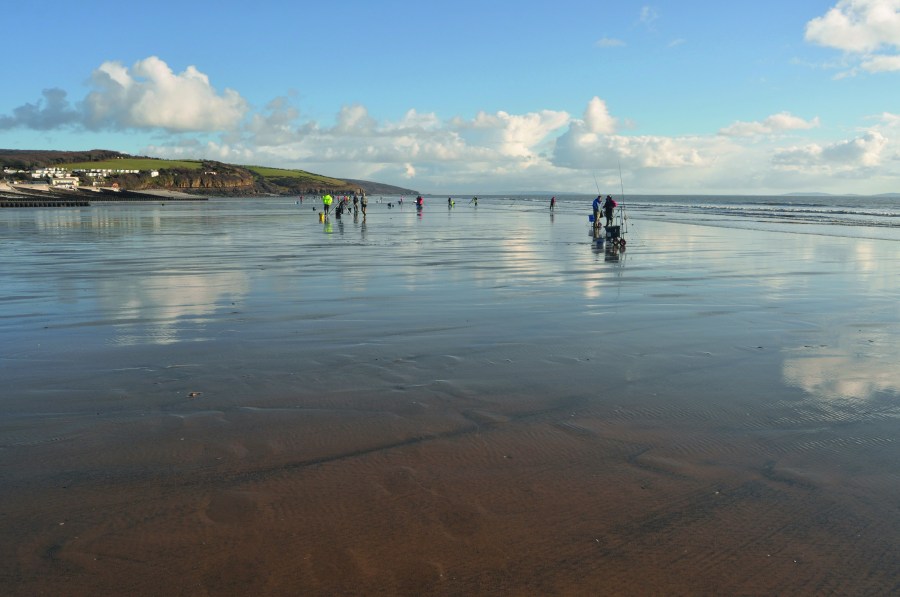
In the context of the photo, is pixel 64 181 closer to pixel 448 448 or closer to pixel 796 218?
pixel 796 218

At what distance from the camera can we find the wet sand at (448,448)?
3.90m

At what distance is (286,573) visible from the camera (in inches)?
150

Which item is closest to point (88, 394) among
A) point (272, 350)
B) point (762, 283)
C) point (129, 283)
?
point (272, 350)

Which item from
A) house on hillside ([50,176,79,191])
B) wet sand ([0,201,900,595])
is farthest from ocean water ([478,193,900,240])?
house on hillside ([50,176,79,191])

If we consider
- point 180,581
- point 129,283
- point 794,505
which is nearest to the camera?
point 180,581

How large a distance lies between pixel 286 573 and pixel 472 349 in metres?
5.50

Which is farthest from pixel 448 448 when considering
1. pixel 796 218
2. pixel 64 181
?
pixel 64 181

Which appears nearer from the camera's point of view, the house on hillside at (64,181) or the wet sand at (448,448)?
the wet sand at (448,448)

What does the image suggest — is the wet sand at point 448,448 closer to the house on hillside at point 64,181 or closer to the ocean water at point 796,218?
the ocean water at point 796,218

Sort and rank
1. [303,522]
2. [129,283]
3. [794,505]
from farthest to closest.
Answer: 1. [129,283]
2. [794,505]
3. [303,522]

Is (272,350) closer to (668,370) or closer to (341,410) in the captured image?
(341,410)

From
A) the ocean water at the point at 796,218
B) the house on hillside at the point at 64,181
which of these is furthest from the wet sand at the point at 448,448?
the house on hillside at the point at 64,181

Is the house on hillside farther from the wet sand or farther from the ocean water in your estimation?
the wet sand

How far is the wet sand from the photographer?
3.90 meters
